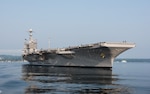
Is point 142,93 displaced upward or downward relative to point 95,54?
downward

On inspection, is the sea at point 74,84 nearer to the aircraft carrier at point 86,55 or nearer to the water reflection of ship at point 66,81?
the water reflection of ship at point 66,81

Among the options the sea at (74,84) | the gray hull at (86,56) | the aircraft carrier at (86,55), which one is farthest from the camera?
the gray hull at (86,56)

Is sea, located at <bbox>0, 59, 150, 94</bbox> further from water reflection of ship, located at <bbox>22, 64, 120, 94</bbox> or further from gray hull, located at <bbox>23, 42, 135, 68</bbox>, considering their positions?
gray hull, located at <bbox>23, 42, 135, 68</bbox>

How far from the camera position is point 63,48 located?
59062 millimetres

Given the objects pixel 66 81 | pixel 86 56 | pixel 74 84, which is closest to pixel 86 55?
pixel 86 56

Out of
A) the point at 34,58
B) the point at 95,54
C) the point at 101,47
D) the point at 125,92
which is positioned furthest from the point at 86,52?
the point at 125,92

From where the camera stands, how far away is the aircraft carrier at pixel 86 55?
Answer: 158ft

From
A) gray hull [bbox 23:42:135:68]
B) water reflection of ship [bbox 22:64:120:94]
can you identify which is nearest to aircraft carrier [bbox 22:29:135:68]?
gray hull [bbox 23:42:135:68]

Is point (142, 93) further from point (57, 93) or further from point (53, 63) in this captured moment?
point (53, 63)

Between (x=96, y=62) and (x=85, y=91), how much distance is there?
31.7 metres

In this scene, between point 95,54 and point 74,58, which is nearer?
point 95,54

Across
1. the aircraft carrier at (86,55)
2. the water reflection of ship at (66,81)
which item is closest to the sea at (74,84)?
the water reflection of ship at (66,81)

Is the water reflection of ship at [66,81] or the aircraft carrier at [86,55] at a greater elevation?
the aircraft carrier at [86,55]

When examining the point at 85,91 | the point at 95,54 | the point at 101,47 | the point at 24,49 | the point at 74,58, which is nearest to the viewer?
the point at 85,91
